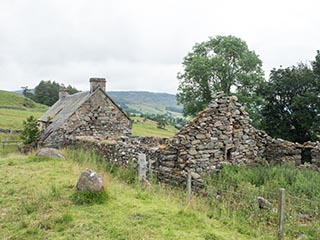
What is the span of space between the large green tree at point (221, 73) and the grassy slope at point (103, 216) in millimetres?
26428

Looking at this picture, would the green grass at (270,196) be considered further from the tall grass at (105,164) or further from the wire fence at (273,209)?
the tall grass at (105,164)

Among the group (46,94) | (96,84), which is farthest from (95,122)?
(46,94)

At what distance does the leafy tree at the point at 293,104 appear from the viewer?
83.4 ft

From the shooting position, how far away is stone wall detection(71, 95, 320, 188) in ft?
38.6

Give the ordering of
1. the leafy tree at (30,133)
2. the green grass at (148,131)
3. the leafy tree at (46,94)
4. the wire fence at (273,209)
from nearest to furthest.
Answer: the wire fence at (273,209) < the leafy tree at (30,133) < the green grass at (148,131) < the leafy tree at (46,94)


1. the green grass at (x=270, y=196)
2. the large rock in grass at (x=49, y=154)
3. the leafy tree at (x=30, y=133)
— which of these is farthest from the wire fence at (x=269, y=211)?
the leafy tree at (x=30, y=133)

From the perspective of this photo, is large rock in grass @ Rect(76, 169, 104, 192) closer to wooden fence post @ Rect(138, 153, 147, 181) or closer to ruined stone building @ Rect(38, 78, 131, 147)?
wooden fence post @ Rect(138, 153, 147, 181)

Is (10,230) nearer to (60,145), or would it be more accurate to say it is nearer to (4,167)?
(4,167)

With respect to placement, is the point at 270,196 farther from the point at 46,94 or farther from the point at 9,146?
the point at 46,94

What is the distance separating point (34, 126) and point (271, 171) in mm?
24087

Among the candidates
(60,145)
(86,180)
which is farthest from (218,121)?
(60,145)

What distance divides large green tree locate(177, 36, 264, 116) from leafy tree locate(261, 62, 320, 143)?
14.8ft

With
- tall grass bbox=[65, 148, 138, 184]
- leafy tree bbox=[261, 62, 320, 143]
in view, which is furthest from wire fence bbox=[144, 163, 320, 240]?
leafy tree bbox=[261, 62, 320, 143]

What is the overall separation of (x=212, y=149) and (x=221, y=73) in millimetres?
24957
